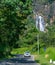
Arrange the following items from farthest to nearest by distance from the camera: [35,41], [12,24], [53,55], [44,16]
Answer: [44,16] < [35,41] < [53,55] < [12,24]

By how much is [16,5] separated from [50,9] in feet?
343

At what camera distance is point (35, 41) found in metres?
83.4

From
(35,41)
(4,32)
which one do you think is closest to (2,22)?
(4,32)

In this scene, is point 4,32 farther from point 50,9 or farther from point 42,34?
point 50,9

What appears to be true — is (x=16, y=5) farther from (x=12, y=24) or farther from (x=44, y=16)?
(x=44, y=16)

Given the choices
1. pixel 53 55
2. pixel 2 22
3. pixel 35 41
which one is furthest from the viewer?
pixel 35 41

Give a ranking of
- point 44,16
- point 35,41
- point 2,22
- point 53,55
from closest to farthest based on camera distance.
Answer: point 2,22
point 53,55
point 35,41
point 44,16

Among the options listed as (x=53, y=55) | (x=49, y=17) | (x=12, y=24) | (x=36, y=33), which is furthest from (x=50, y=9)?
(x=12, y=24)

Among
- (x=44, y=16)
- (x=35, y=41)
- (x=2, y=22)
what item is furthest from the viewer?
(x=44, y=16)

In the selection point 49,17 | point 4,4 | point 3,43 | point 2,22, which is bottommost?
point 49,17

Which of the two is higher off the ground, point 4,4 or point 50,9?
point 4,4

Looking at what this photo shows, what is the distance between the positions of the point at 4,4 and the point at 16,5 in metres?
1.09

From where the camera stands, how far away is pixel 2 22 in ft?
75.6

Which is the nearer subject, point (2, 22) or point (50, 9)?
point (2, 22)
